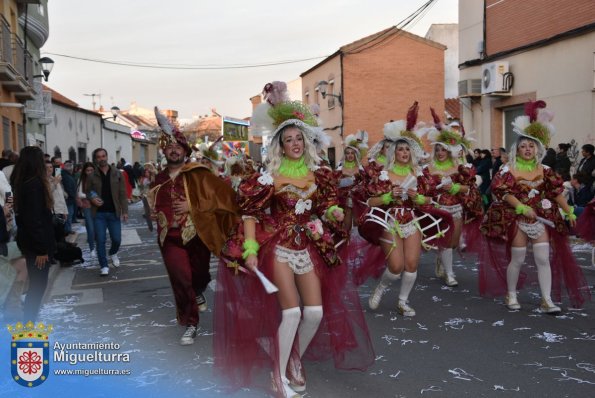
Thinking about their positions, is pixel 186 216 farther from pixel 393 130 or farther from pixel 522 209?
pixel 522 209

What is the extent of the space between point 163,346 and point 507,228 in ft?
12.6

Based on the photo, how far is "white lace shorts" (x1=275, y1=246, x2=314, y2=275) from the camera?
4254mm

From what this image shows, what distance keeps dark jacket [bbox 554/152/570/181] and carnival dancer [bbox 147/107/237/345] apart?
877 cm

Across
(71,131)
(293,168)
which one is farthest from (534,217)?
(71,131)

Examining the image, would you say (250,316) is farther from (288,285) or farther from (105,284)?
(105,284)

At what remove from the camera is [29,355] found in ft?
13.5

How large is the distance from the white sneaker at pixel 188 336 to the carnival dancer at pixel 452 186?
364 cm

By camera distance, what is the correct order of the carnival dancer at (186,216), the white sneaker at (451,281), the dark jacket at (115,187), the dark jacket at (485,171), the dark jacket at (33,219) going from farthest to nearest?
the dark jacket at (485,171), the dark jacket at (115,187), the white sneaker at (451,281), the carnival dancer at (186,216), the dark jacket at (33,219)

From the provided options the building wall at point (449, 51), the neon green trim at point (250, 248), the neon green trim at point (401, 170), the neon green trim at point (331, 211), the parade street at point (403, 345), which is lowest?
the parade street at point (403, 345)

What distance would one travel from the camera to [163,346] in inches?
217

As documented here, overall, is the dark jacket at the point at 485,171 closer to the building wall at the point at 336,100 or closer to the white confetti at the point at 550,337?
the white confetti at the point at 550,337

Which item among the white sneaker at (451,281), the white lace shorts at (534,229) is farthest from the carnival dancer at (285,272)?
the white sneaker at (451,281)

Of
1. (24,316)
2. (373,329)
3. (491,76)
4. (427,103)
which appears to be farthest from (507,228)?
(427,103)

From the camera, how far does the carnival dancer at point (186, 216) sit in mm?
5715
